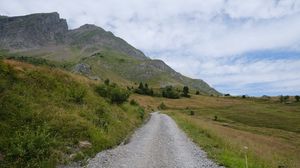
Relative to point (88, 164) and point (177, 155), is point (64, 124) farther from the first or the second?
point (177, 155)

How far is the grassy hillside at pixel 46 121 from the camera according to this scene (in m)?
16.0

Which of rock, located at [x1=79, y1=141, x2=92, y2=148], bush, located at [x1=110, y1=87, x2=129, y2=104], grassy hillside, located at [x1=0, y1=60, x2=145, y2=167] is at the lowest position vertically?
rock, located at [x1=79, y1=141, x2=92, y2=148]

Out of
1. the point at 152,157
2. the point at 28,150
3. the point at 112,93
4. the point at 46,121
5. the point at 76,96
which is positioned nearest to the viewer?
the point at 28,150

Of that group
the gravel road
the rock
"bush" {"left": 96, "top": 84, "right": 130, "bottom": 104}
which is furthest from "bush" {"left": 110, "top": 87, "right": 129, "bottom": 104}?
the rock

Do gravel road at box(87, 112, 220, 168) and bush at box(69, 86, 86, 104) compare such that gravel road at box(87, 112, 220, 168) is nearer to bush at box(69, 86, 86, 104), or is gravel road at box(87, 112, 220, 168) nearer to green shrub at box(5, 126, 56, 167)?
green shrub at box(5, 126, 56, 167)

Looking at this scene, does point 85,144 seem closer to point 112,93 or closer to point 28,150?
point 28,150

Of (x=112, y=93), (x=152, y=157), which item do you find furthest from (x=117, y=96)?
(x=152, y=157)

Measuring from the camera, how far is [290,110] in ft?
446

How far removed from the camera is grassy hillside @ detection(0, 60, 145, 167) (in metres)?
16.0

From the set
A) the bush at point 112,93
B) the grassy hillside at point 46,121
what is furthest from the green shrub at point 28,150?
the bush at point 112,93

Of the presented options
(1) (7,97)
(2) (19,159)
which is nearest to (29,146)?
(2) (19,159)

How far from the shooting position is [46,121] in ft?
68.7

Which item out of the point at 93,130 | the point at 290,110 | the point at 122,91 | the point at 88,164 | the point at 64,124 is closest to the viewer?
the point at 88,164

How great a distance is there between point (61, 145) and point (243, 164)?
1022 centimetres
